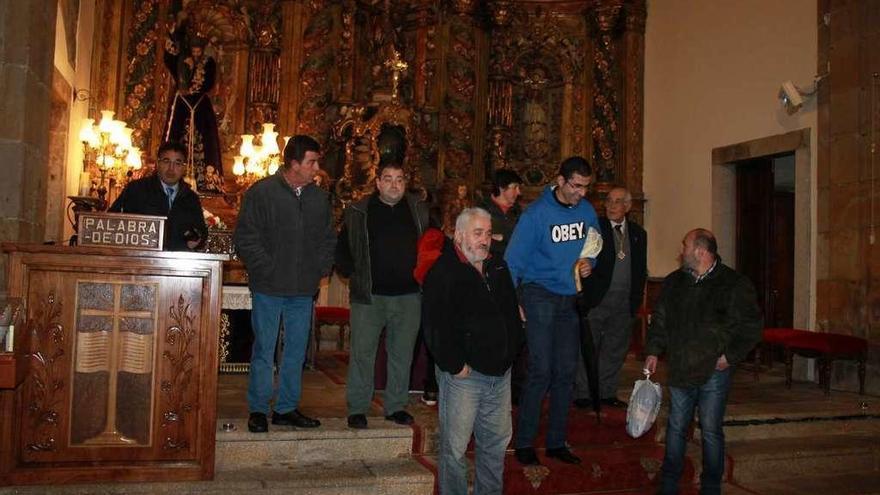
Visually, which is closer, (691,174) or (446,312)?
(446,312)

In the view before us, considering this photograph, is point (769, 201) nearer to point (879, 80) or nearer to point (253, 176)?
point (879, 80)

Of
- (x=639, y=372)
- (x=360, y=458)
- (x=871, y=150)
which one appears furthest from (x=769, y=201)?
(x=360, y=458)

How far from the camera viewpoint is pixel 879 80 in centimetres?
739

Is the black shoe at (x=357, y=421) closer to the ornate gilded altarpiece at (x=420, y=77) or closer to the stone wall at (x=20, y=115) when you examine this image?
the stone wall at (x=20, y=115)

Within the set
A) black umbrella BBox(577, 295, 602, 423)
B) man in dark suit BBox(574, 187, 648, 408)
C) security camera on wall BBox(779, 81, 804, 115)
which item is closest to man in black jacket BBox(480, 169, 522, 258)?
man in dark suit BBox(574, 187, 648, 408)

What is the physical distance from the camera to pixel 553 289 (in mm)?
4535

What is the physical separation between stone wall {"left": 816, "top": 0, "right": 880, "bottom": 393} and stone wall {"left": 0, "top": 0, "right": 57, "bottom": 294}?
6.86m

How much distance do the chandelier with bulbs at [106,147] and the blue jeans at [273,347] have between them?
12.1 feet

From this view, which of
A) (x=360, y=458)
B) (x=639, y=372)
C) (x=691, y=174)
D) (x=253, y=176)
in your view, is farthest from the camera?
(x=691, y=174)

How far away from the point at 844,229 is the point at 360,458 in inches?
215

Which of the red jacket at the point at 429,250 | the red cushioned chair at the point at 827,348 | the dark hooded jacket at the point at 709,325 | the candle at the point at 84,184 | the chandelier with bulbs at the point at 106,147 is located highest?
the chandelier with bulbs at the point at 106,147

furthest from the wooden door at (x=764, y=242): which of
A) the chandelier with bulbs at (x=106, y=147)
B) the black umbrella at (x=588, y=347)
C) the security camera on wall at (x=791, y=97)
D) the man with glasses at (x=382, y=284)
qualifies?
the chandelier with bulbs at (x=106, y=147)

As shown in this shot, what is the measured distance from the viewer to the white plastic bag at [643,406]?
454 cm

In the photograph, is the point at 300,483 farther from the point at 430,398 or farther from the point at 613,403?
the point at 613,403
